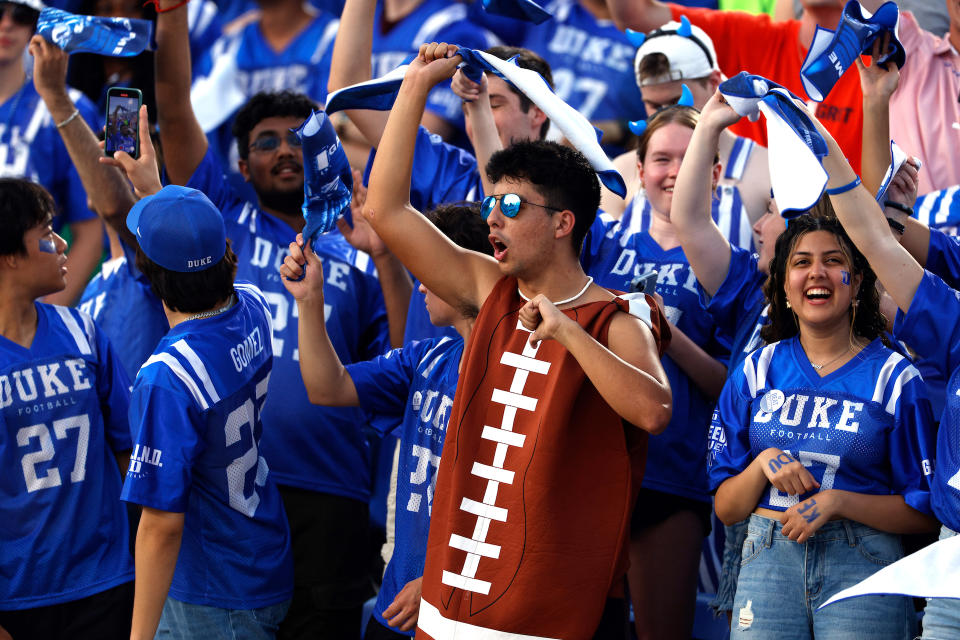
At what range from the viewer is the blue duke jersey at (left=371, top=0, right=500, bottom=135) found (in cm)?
574

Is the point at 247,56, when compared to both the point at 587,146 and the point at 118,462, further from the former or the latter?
the point at 587,146

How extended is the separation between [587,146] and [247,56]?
158 inches

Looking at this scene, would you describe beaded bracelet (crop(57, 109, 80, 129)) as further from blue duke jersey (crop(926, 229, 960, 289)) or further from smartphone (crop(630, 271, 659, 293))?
blue duke jersey (crop(926, 229, 960, 289))

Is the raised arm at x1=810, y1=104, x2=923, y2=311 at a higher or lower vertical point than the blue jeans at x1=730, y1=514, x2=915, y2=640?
higher

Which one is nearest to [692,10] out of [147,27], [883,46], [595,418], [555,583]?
[883,46]

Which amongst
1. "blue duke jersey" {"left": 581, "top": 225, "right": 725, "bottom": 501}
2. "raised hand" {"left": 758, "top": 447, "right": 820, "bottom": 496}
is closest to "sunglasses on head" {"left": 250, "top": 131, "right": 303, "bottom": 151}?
"blue duke jersey" {"left": 581, "top": 225, "right": 725, "bottom": 501}

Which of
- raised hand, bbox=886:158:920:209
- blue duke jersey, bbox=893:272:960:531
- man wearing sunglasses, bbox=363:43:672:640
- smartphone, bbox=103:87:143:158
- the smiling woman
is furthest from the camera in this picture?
smartphone, bbox=103:87:143:158

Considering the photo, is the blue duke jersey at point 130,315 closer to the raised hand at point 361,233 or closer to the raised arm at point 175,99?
the raised arm at point 175,99

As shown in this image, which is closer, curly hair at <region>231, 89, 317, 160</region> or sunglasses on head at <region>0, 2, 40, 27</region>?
curly hair at <region>231, 89, 317, 160</region>

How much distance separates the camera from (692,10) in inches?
203

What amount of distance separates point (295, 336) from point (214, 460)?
3.51ft

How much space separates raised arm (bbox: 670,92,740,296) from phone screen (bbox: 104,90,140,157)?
191 cm

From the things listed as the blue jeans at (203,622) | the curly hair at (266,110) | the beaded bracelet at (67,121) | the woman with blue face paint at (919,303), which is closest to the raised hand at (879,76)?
the woman with blue face paint at (919,303)

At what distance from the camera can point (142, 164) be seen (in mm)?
3770
